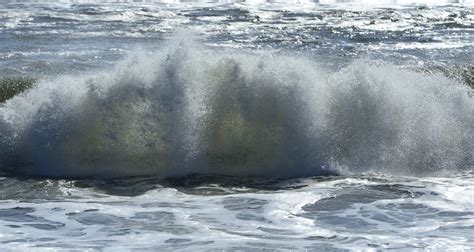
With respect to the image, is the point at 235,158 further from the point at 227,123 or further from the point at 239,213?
the point at 239,213

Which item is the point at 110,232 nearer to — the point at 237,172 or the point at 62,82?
the point at 237,172

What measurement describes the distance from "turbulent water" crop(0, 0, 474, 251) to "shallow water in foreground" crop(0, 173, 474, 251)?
0.02 meters

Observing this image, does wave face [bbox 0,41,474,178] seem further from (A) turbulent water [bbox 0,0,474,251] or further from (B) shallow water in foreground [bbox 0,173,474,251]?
(B) shallow water in foreground [bbox 0,173,474,251]

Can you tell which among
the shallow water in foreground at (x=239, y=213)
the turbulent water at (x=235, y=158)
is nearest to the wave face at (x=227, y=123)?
the turbulent water at (x=235, y=158)

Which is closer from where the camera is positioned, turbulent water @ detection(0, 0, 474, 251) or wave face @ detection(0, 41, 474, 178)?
turbulent water @ detection(0, 0, 474, 251)

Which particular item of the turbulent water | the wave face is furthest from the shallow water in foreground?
the wave face

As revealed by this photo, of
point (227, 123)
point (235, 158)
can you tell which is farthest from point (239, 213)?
point (227, 123)

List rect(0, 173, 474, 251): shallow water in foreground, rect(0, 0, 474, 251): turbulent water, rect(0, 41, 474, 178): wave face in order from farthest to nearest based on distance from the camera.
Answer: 1. rect(0, 41, 474, 178): wave face
2. rect(0, 0, 474, 251): turbulent water
3. rect(0, 173, 474, 251): shallow water in foreground

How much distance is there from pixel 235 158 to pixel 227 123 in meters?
0.54

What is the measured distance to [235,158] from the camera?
37.0 ft

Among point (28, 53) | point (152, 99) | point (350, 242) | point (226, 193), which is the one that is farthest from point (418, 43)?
point (350, 242)

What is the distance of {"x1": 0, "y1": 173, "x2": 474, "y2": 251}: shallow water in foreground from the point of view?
25.2 ft

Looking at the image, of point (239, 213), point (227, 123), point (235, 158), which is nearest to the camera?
point (239, 213)

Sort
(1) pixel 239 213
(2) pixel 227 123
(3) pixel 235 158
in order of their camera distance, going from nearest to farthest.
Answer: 1. (1) pixel 239 213
2. (3) pixel 235 158
3. (2) pixel 227 123
